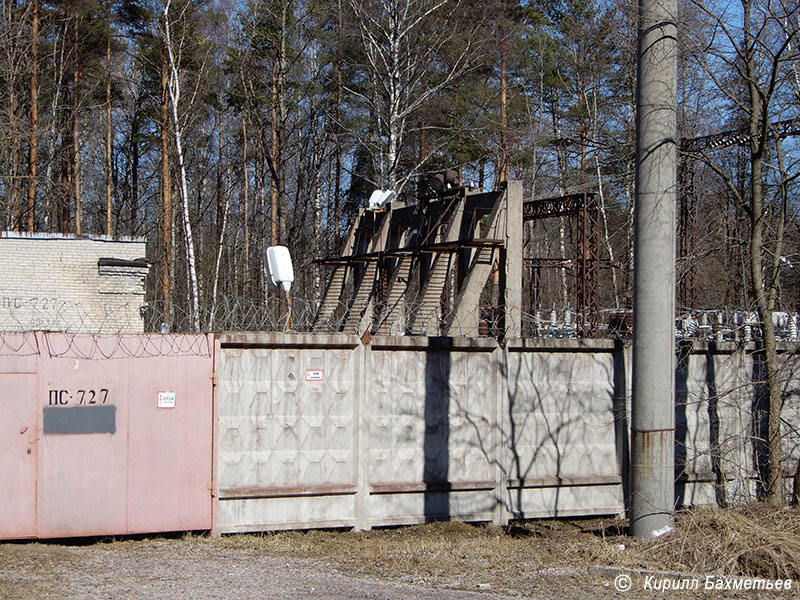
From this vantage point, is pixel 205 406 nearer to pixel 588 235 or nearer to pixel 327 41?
pixel 588 235

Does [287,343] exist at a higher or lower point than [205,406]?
higher

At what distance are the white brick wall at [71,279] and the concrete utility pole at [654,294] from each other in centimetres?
1080

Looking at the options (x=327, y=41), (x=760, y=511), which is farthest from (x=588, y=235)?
(x=327, y=41)

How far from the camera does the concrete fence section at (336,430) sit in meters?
9.16

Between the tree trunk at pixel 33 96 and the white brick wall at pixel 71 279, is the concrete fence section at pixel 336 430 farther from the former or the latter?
the tree trunk at pixel 33 96

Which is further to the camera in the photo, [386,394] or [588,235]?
[588,235]

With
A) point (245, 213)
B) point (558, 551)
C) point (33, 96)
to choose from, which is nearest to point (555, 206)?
point (558, 551)

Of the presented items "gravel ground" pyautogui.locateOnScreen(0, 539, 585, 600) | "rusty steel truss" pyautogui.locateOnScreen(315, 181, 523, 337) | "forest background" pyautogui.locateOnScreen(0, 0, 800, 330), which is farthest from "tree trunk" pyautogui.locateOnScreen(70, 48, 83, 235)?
"gravel ground" pyautogui.locateOnScreen(0, 539, 585, 600)

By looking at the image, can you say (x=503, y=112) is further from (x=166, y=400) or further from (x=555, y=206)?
(x=166, y=400)

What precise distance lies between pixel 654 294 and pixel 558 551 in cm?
280

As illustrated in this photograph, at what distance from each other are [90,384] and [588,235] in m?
13.5

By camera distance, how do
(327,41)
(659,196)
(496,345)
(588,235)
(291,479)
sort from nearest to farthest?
(659,196), (291,479), (496,345), (588,235), (327,41)

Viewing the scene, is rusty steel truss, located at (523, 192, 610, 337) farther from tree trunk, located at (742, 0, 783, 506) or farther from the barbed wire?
tree trunk, located at (742, 0, 783, 506)

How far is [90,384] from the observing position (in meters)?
9.28
